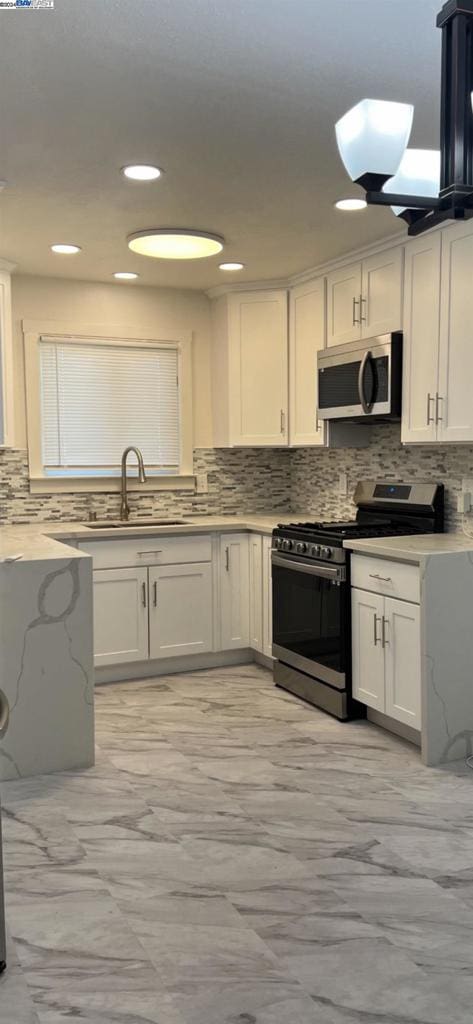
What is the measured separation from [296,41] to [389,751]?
2620 mm

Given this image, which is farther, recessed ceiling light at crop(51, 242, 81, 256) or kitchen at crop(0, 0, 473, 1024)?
recessed ceiling light at crop(51, 242, 81, 256)

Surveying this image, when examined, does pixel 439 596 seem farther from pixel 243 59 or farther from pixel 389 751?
pixel 243 59

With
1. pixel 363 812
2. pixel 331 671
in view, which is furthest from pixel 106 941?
pixel 331 671

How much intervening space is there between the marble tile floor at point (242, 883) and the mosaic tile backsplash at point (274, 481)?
4.46 ft

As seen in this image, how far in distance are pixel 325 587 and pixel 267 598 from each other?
30.4 inches

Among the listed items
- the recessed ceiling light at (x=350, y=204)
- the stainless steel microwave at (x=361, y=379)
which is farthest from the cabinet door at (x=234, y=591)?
the recessed ceiling light at (x=350, y=204)

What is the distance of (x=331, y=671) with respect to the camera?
12.4ft

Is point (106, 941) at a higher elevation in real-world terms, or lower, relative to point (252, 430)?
lower

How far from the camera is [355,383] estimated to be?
4.08 meters

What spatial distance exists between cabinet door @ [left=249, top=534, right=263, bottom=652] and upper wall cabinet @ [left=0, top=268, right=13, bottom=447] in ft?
4.84

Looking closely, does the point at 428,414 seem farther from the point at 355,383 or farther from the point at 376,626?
the point at 376,626

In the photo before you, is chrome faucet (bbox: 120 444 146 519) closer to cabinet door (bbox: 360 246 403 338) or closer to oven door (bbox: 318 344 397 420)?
oven door (bbox: 318 344 397 420)

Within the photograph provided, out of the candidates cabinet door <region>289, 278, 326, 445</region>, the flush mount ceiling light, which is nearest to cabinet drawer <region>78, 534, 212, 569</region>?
cabinet door <region>289, 278, 326, 445</region>

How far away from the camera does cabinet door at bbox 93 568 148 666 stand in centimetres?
432
